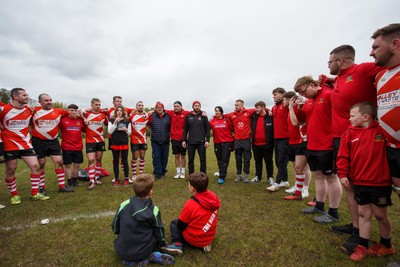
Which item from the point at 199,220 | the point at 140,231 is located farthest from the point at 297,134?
the point at 140,231

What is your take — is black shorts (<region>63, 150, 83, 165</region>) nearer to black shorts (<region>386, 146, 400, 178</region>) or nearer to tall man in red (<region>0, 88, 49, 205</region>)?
tall man in red (<region>0, 88, 49, 205</region>)

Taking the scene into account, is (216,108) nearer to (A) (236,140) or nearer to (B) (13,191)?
(A) (236,140)

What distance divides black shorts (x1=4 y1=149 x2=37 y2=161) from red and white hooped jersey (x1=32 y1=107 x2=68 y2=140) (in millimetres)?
586

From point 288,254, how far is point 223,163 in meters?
4.57

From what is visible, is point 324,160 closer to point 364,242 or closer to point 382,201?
point 382,201

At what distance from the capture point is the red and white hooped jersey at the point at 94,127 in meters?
7.33

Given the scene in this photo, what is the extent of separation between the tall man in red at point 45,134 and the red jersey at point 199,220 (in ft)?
16.2

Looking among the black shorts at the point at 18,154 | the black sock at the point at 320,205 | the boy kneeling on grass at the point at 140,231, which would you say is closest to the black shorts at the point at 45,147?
the black shorts at the point at 18,154

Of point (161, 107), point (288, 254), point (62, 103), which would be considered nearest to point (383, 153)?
point (288, 254)

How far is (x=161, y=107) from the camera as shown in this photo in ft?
26.9

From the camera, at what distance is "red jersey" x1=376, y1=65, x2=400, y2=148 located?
2.43 m

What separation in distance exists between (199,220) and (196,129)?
485cm

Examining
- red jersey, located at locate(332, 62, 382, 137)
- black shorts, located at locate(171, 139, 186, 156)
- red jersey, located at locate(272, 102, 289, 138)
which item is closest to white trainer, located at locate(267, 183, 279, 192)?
red jersey, located at locate(272, 102, 289, 138)

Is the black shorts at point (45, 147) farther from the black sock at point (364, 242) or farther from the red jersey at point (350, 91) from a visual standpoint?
the black sock at point (364, 242)
